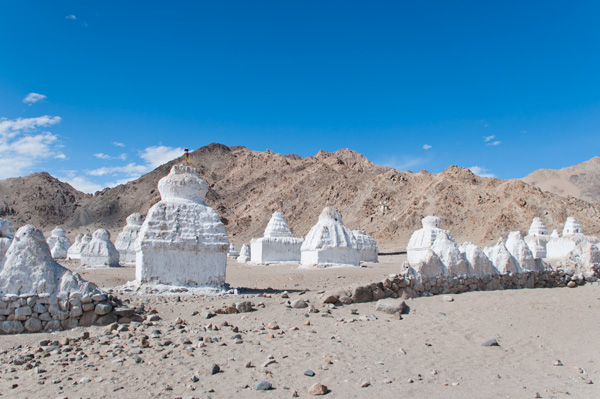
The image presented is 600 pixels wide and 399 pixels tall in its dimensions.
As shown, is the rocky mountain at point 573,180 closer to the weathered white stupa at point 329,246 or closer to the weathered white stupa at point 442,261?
the weathered white stupa at point 329,246

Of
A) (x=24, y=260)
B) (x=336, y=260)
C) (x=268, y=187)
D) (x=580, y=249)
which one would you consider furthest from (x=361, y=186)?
(x=24, y=260)

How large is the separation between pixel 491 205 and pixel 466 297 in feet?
134

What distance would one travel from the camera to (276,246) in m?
23.1

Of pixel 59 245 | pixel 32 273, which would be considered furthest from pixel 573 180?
pixel 32 273

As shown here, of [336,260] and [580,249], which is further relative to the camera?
[336,260]

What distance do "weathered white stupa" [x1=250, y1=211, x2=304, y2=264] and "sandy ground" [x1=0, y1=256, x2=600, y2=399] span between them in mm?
14430

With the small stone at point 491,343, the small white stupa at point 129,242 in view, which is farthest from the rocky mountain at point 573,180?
the small stone at point 491,343

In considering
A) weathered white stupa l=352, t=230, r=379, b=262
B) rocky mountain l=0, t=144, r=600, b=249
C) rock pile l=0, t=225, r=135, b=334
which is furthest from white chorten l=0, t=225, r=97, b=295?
rocky mountain l=0, t=144, r=600, b=249

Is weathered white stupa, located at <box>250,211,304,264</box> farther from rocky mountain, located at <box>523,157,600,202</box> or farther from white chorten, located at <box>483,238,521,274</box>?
rocky mountain, located at <box>523,157,600,202</box>

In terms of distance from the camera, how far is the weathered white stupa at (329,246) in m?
18.4

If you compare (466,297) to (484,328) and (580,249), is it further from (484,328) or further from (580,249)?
(580,249)

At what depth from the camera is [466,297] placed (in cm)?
927

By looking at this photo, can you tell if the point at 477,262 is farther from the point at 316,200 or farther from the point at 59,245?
the point at 316,200

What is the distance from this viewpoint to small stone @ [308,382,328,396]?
4273mm
